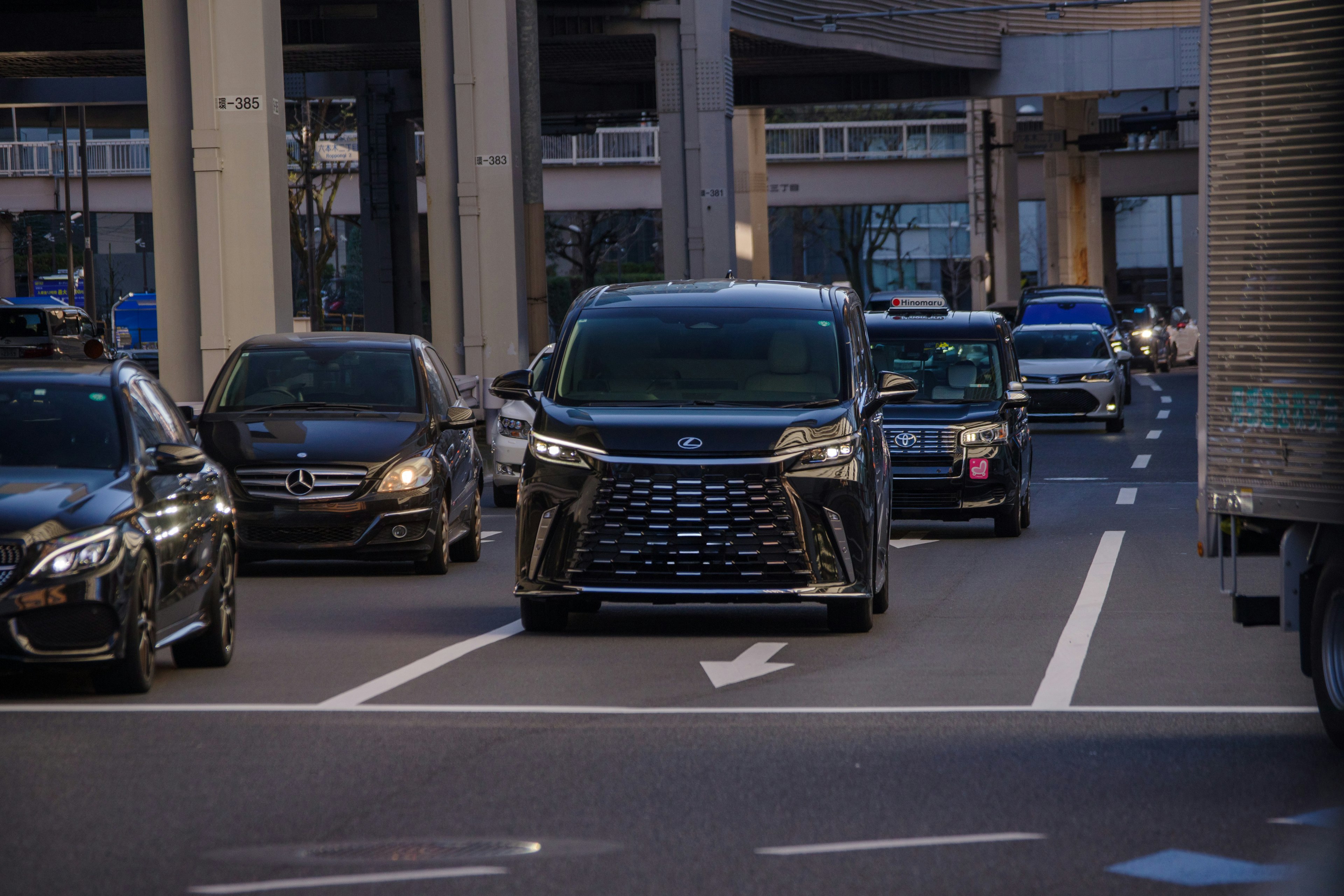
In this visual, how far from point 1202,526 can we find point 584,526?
13.0ft

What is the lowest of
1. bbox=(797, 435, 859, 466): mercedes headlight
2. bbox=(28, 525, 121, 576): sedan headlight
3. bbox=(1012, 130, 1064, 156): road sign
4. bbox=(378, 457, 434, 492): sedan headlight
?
bbox=(378, 457, 434, 492): sedan headlight

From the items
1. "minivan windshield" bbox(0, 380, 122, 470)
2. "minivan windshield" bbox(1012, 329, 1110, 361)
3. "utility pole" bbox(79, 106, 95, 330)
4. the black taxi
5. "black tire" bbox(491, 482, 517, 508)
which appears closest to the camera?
"minivan windshield" bbox(0, 380, 122, 470)

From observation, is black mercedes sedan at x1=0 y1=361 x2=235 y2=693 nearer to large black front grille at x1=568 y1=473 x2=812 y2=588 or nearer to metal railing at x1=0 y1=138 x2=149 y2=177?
large black front grille at x1=568 y1=473 x2=812 y2=588

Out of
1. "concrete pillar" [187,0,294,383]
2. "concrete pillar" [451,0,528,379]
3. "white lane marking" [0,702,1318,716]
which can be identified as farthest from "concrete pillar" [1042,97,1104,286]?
"white lane marking" [0,702,1318,716]

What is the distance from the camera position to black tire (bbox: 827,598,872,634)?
40.1 feet

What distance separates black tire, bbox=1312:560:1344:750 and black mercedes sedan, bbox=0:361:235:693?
16.3 ft

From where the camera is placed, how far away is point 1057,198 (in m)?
80.5

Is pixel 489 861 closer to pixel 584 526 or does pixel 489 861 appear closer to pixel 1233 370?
pixel 1233 370

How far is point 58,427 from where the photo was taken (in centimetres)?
1034

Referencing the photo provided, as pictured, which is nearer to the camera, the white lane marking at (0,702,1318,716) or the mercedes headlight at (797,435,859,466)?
the white lane marking at (0,702,1318,716)

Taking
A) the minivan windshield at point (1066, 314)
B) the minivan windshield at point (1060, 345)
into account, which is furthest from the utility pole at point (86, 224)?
the minivan windshield at point (1060, 345)

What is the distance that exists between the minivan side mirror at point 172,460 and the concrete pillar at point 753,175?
5287 cm

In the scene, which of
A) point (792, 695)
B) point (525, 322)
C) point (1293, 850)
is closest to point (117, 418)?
point (792, 695)

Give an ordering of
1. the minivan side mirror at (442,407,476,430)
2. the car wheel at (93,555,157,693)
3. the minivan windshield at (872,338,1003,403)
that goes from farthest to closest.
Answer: the minivan windshield at (872,338,1003,403) < the minivan side mirror at (442,407,476,430) < the car wheel at (93,555,157,693)
